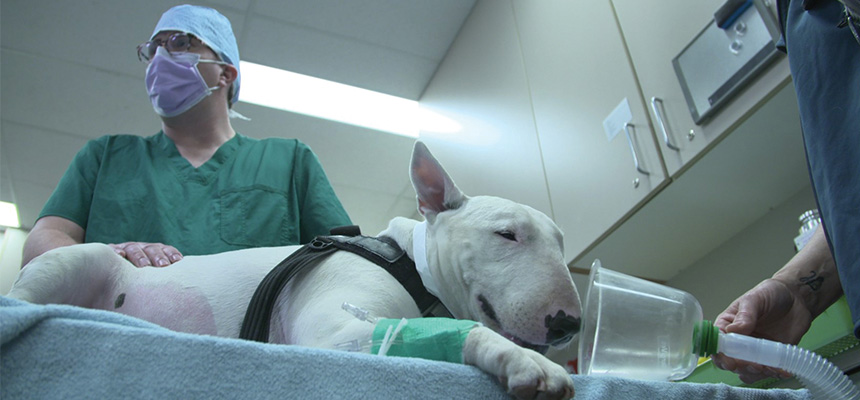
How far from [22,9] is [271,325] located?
7.95 feet

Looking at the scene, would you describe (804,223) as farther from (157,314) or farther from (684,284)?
(157,314)

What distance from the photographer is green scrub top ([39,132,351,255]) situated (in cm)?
119

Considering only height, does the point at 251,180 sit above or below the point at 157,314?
above

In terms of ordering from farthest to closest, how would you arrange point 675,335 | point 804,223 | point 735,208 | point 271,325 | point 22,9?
1. point 22,9
2. point 735,208
3. point 804,223
4. point 271,325
5. point 675,335

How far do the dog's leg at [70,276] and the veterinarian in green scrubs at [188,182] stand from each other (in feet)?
0.21

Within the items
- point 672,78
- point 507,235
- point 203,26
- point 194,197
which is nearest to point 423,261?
point 507,235

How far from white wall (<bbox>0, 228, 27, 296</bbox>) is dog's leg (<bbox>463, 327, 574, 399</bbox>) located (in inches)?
165

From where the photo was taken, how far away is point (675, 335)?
660mm

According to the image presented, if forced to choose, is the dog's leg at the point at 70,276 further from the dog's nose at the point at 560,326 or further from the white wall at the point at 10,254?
the white wall at the point at 10,254

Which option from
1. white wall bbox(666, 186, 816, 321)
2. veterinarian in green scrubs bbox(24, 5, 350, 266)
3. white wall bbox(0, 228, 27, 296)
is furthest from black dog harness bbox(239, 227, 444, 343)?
white wall bbox(0, 228, 27, 296)

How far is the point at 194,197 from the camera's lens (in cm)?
125

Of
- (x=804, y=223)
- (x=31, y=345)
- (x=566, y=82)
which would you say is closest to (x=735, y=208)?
(x=804, y=223)

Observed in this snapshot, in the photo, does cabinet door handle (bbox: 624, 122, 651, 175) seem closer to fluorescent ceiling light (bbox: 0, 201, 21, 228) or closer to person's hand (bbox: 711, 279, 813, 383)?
person's hand (bbox: 711, 279, 813, 383)

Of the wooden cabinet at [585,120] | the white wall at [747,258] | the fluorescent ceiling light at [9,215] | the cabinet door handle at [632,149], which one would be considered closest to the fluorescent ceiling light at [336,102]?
the wooden cabinet at [585,120]
